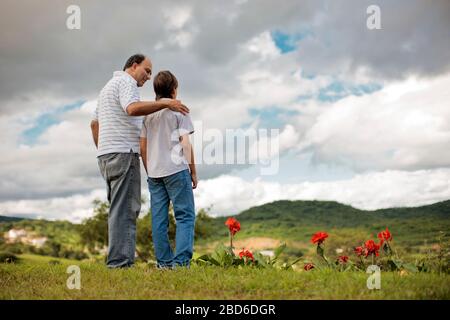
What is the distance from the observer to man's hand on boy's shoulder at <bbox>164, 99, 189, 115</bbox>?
6598 mm

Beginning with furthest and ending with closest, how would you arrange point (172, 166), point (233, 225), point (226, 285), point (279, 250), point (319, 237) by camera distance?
point (233, 225)
point (279, 250)
point (319, 237)
point (172, 166)
point (226, 285)

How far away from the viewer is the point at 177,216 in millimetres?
6930

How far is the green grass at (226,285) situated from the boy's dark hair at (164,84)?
7.88 feet

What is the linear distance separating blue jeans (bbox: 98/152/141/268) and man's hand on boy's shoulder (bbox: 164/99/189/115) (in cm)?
107

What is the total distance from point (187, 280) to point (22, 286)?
208 cm

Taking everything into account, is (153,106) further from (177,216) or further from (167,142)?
(177,216)

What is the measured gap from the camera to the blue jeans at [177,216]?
22.6 feet

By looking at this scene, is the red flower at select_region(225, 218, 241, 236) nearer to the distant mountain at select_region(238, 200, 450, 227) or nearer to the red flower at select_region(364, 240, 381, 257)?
the red flower at select_region(364, 240, 381, 257)

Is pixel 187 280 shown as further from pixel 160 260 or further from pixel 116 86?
pixel 116 86

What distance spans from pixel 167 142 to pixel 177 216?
104 cm

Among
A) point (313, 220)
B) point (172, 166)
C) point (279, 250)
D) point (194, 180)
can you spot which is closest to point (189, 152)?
A: point (172, 166)

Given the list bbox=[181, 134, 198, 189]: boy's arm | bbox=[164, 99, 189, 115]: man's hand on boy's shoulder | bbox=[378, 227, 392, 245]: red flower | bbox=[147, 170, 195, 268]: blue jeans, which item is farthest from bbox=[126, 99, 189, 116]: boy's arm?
bbox=[378, 227, 392, 245]: red flower

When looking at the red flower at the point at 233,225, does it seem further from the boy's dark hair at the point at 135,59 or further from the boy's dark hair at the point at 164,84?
the boy's dark hair at the point at 135,59
